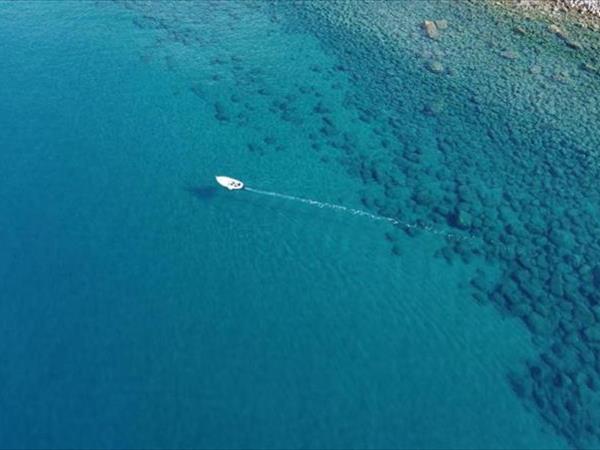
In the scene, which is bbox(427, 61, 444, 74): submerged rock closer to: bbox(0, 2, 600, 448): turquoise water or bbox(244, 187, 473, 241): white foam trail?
bbox(0, 2, 600, 448): turquoise water

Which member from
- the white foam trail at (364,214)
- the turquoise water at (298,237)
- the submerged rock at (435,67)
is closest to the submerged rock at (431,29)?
the turquoise water at (298,237)


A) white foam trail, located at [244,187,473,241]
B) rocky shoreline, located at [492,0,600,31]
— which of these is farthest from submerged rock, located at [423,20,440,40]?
white foam trail, located at [244,187,473,241]

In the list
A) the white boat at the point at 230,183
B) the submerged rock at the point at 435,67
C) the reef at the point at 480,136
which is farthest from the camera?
the submerged rock at the point at 435,67

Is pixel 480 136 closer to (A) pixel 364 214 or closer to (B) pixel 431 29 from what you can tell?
(A) pixel 364 214

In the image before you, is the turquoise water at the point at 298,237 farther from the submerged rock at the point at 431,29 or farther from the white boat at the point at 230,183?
the submerged rock at the point at 431,29

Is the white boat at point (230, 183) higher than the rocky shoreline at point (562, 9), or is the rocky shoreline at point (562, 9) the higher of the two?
the rocky shoreline at point (562, 9)

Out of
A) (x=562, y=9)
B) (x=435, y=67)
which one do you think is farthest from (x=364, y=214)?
(x=562, y=9)

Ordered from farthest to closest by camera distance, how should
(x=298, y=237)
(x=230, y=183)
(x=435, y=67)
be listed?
(x=435, y=67), (x=230, y=183), (x=298, y=237)

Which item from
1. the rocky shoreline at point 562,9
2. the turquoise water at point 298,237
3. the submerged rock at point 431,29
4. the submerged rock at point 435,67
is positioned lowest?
the turquoise water at point 298,237
